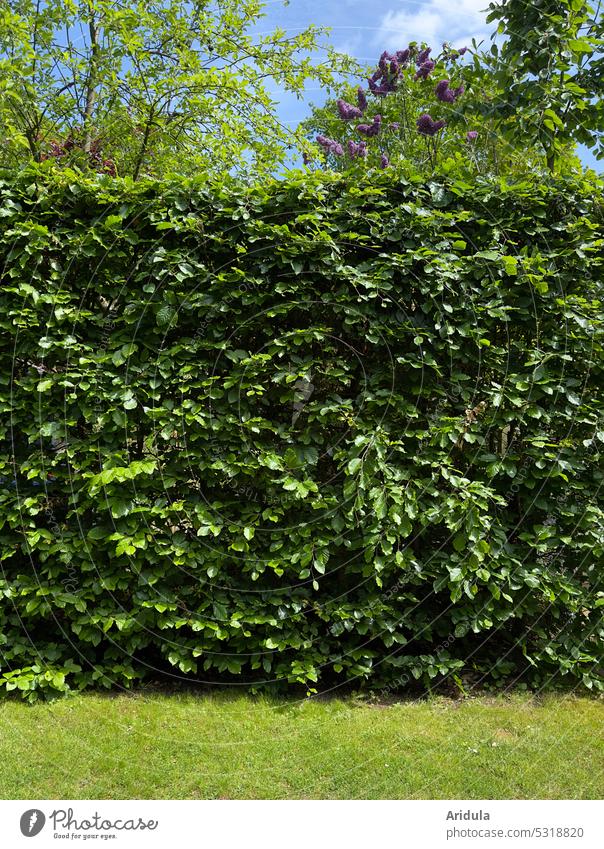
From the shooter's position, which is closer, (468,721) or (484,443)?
(468,721)

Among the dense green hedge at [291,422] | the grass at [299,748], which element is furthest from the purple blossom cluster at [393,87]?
the grass at [299,748]

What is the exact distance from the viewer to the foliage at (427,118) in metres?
6.74

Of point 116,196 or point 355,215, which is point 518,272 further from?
point 116,196

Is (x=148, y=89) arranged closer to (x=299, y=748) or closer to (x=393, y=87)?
(x=393, y=87)

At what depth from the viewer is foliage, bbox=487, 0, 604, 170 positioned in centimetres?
565

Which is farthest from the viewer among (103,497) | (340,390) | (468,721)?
(340,390)

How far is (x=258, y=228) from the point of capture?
4.57 metres

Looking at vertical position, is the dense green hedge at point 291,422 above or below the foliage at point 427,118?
below

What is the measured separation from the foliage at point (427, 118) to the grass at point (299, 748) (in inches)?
195

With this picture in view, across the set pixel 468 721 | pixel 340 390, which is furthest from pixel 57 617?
pixel 468 721

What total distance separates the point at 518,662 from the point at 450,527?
1.32 m

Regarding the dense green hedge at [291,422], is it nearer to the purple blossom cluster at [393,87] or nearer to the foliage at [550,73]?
the foliage at [550,73]

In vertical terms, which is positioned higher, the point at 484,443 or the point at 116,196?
the point at 116,196

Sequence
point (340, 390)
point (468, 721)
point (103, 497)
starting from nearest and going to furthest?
point (468, 721)
point (103, 497)
point (340, 390)
